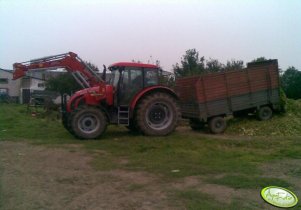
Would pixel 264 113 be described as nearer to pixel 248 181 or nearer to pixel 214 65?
pixel 248 181

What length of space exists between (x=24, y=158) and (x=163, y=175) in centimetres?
348

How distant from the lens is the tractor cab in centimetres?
1250

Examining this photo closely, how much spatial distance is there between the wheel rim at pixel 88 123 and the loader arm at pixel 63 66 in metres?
1.61

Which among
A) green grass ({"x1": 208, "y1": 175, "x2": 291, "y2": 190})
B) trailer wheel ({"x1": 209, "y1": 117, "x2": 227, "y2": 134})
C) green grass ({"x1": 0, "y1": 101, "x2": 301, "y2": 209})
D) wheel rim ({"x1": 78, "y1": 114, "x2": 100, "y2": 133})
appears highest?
wheel rim ({"x1": 78, "y1": 114, "x2": 100, "y2": 133})

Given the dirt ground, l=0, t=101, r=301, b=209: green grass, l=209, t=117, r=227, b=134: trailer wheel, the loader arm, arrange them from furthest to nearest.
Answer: l=209, t=117, r=227, b=134: trailer wheel, the loader arm, l=0, t=101, r=301, b=209: green grass, the dirt ground

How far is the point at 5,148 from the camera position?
10.0m

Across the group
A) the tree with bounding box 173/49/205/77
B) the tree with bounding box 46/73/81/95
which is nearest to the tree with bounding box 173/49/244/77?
the tree with bounding box 173/49/205/77

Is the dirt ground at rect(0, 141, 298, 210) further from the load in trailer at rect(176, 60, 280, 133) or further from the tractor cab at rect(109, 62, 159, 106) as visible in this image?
the load in trailer at rect(176, 60, 280, 133)

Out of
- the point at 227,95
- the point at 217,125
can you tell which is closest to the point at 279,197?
the point at 217,125

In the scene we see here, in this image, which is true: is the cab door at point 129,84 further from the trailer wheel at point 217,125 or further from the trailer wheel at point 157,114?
the trailer wheel at point 217,125

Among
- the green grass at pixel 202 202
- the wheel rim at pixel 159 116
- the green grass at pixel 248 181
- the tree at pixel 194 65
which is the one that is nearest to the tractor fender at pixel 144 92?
the wheel rim at pixel 159 116

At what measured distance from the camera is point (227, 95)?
14.0 metres

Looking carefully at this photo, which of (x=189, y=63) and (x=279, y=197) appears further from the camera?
(x=189, y=63)

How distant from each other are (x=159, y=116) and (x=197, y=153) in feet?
11.8
